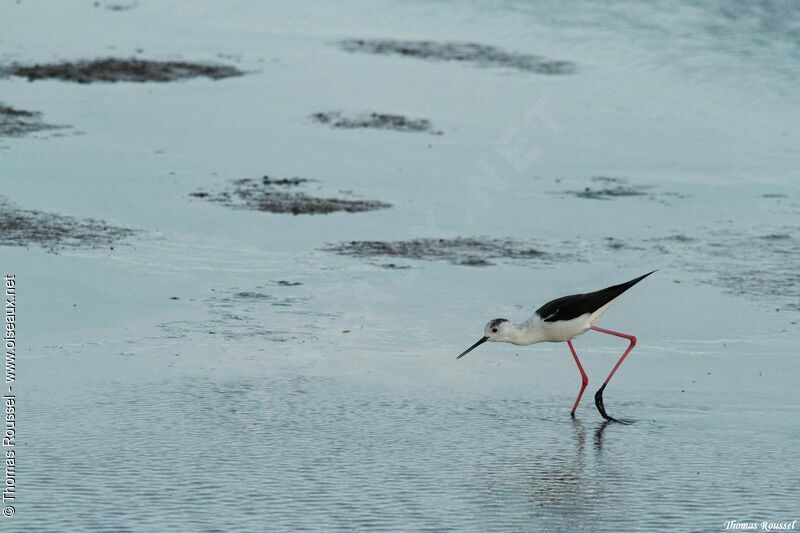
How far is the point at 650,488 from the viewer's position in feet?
25.7

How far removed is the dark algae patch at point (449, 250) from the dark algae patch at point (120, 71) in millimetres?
8764

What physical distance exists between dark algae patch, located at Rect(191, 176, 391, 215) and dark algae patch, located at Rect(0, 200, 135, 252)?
1.61m

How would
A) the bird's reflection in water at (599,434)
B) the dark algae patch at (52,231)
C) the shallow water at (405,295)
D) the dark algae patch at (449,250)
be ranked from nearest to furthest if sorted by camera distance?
the shallow water at (405,295) < the bird's reflection in water at (599,434) < the dark algae patch at (52,231) < the dark algae patch at (449,250)

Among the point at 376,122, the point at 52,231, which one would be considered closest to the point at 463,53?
the point at 376,122

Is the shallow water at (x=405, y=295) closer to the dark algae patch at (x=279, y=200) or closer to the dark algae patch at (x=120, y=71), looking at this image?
the dark algae patch at (x=279, y=200)

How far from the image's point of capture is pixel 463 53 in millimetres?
25031

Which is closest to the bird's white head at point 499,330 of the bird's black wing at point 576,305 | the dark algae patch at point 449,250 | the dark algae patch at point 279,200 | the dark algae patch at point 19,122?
the bird's black wing at point 576,305

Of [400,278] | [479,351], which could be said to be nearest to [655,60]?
[400,278]

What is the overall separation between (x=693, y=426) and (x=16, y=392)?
164 inches

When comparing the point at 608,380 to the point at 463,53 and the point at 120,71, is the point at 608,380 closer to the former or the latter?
the point at 120,71

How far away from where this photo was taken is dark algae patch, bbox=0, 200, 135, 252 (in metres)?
13.0

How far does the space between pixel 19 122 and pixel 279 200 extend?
A: 14.7 feet

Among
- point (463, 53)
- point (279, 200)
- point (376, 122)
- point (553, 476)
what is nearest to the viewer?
point (553, 476)

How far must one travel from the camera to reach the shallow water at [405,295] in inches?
306
